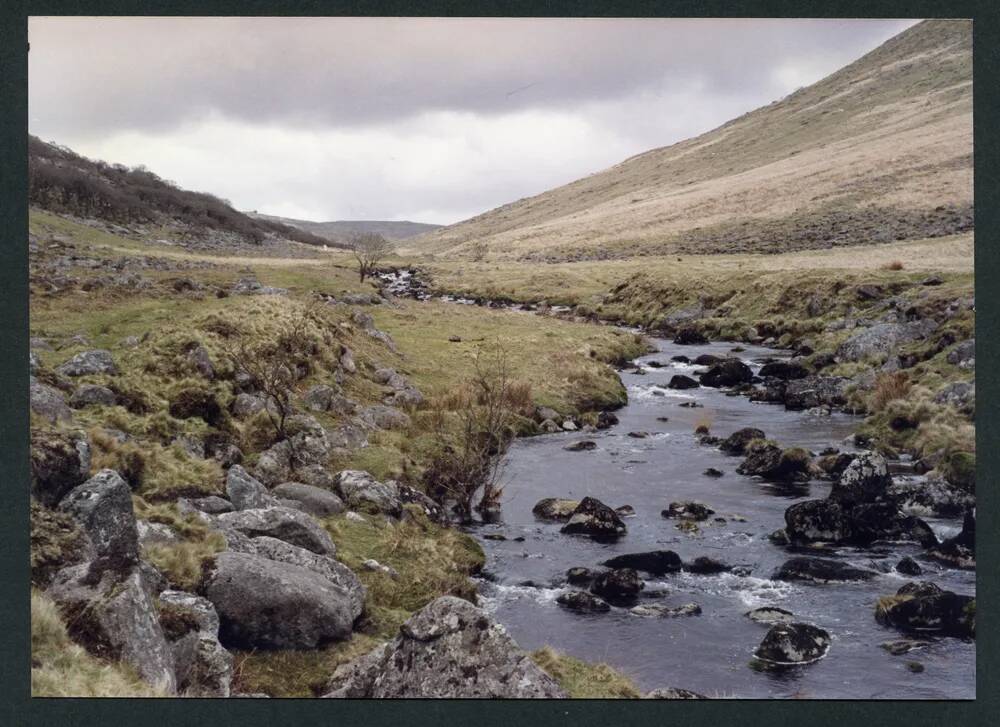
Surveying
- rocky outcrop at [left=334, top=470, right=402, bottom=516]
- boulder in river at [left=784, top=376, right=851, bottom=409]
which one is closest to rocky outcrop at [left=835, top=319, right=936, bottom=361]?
boulder in river at [left=784, top=376, right=851, bottom=409]

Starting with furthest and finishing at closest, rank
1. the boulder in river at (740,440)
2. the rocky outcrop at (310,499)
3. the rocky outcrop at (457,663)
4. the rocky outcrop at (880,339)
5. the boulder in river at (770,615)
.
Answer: the rocky outcrop at (880,339) < the boulder in river at (740,440) < the rocky outcrop at (310,499) < the boulder in river at (770,615) < the rocky outcrop at (457,663)

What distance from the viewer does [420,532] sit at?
15.6 metres

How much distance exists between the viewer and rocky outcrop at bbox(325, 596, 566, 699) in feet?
27.9

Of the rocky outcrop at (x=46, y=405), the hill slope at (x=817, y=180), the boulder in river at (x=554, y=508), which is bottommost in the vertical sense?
the boulder in river at (x=554, y=508)

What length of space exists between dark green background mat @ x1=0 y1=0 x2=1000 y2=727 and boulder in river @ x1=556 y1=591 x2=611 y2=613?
426 centimetres

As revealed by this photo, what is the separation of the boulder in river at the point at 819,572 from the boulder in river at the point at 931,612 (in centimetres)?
150

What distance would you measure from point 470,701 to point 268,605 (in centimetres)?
302

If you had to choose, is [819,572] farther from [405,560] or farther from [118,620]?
[118,620]

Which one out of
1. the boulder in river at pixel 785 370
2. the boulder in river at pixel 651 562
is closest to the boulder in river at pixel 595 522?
the boulder in river at pixel 651 562

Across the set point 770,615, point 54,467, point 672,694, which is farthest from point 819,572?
point 54,467

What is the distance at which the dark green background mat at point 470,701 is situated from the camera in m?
8.73

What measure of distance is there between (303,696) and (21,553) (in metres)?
4.15

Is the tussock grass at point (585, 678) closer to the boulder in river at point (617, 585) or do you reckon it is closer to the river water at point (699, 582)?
the river water at point (699, 582)

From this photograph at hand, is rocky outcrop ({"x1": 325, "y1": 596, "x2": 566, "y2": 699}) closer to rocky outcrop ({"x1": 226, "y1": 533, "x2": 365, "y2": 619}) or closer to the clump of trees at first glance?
rocky outcrop ({"x1": 226, "y1": 533, "x2": 365, "y2": 619})
